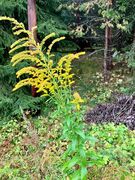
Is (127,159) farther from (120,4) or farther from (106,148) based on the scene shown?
(120,4)

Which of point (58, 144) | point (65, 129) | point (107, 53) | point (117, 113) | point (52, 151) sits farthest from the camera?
point (107, 53)

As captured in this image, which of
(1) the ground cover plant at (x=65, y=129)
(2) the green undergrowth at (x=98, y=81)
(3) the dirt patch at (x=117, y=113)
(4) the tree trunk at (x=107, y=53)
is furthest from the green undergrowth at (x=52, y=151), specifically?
(4) the tree trunk at (x=107, y=53)

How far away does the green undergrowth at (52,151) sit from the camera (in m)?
4.55

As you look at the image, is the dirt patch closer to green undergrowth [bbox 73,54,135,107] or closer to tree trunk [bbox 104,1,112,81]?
green undergrowth [bbox 73,54,135,107]

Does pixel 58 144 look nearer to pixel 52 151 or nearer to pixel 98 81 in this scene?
pixel 52 151

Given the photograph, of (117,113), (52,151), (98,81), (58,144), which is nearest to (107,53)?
(98,81)

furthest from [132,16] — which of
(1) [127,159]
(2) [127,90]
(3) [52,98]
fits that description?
(3) [52,98]

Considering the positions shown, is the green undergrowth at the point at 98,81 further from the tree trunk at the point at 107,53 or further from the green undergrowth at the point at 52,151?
the green undergrowth at the point at 52,151

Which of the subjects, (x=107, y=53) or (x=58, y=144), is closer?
(x=58, y=144)

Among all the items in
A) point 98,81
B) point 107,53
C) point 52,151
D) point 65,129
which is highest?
point 65,129

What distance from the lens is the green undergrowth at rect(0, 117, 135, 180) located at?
4.55 meters

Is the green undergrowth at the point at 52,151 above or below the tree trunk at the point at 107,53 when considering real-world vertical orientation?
below

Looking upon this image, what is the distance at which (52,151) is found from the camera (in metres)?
5.97

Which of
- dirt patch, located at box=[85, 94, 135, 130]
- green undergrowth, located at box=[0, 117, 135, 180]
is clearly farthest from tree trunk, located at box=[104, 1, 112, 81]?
green undergrowth, located at box=[0, 117, 135, 180]
